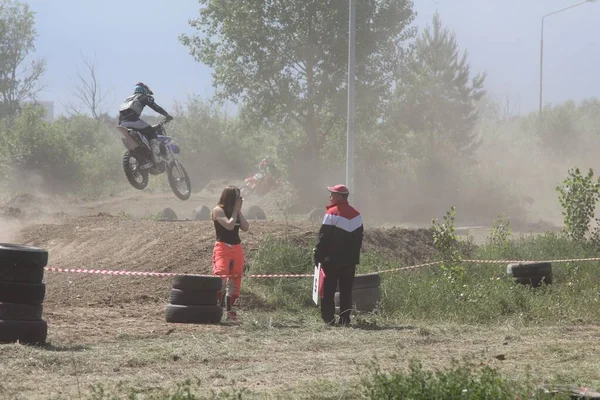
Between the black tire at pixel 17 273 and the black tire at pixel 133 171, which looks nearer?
the black tire at pixel 17 273

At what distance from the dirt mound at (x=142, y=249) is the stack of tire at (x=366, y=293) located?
10.1 feet

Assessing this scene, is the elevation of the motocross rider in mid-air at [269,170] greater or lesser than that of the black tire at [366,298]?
greater

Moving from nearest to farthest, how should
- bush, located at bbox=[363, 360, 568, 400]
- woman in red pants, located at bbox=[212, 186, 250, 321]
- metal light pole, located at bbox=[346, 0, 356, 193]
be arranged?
bush, located at bbox=[363, 360, 568, 400], woman in red pants, located at bbox=[212, 186, 250, 321], metal light pole, located at bbox=[346, 0, 356, 193]

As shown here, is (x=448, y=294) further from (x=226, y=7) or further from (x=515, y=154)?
(x=515, y=154)

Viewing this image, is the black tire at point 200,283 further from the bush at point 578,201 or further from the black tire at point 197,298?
the bush at point 578,201

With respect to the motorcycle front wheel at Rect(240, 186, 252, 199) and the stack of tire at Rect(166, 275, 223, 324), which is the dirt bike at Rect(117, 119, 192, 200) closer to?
the stack of tire at Rect(166, 275, 223, 324)

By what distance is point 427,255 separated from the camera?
19.9 metres

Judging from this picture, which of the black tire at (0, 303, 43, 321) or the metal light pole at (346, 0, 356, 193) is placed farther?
the metal light pole at (346, 0, 356, 193)

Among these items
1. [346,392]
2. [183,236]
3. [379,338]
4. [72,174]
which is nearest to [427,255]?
[183,236]

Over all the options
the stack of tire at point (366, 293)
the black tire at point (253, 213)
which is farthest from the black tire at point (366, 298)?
the black tire at point (253, 213)

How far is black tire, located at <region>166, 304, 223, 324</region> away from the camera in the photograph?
12898 millimetres

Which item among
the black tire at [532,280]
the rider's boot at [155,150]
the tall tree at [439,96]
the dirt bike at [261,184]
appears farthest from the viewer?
the tall tree at [439,96]

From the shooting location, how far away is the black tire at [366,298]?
13930mm

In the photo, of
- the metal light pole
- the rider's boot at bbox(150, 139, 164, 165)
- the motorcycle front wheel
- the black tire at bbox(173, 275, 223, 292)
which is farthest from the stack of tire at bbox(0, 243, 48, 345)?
the motorcycle front wheel
